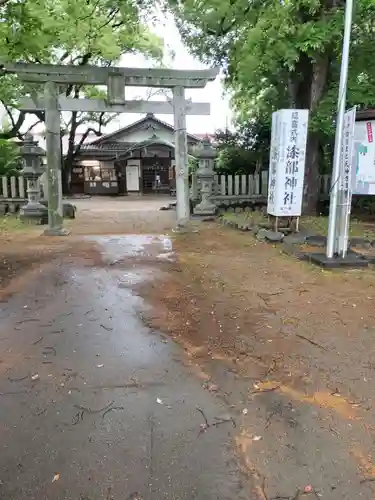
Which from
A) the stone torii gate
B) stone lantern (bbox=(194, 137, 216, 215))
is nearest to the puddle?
the stone torii gate

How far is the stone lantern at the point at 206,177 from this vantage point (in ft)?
42.7

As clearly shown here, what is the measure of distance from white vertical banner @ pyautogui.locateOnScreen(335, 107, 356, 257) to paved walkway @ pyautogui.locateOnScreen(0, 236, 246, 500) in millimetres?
3779

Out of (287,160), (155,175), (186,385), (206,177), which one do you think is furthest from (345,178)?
(155,175)

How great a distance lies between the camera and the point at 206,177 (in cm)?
1320

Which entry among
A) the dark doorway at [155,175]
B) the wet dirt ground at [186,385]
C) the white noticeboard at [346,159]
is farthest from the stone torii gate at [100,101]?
the dark doorway at [155,175]

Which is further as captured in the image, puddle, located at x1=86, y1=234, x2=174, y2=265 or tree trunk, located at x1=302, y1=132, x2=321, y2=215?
tree trunk, located at x1=302, y1=132, x2=321, y2=215

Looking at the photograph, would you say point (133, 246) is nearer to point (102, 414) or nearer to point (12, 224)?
point (12, 224)

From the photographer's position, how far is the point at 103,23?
1254 cm

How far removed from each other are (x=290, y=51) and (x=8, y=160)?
11298 mm

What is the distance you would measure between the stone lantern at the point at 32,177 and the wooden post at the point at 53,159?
2.47m

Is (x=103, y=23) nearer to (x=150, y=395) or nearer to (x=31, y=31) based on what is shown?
(x=31, y=31)

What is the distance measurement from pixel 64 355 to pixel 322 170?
13.2m

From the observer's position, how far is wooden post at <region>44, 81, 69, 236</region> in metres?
9.60

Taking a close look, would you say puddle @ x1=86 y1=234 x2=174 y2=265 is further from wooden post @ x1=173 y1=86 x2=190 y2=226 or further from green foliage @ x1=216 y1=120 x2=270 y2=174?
green foliage @ x1=216 y1=120 x2=270 y2=174
